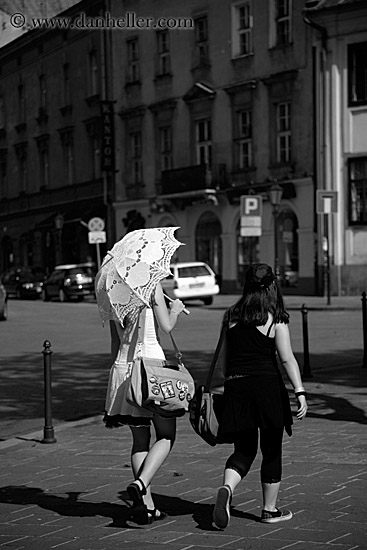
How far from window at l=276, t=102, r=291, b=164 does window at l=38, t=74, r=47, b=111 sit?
19.3m

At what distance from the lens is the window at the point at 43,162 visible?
54.9 meters

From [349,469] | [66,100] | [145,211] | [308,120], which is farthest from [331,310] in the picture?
[66,100]

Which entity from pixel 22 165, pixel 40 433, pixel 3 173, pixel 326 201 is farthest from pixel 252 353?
pixel 3 173

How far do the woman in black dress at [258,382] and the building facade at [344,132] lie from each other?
29710 millimetres

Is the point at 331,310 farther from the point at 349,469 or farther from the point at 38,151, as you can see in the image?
the point at 38,151

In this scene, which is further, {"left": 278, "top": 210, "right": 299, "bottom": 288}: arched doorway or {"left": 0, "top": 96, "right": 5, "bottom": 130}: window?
{"left": 0, "top": 96, "right": 5, "bottom": 130}: window

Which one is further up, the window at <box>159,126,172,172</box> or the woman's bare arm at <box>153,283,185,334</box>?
the window at <box>159,126,172,172</box>

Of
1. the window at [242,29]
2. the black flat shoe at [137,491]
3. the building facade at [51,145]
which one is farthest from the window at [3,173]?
the black flat shoe at [137,491]

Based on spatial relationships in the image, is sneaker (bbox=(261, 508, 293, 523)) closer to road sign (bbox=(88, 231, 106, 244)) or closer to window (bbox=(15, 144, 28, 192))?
road sign (bbox=(88, 231, 106, 244))

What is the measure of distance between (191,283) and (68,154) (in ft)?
67.3

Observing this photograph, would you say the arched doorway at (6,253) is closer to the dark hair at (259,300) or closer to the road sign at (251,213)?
the road sign at (251,213)

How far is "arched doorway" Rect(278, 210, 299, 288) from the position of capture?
1507 inches

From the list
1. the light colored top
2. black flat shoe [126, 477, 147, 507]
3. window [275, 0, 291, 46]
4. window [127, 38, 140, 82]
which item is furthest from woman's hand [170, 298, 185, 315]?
window [127, 38, 140, 82]

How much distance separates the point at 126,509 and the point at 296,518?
1.15 meters
